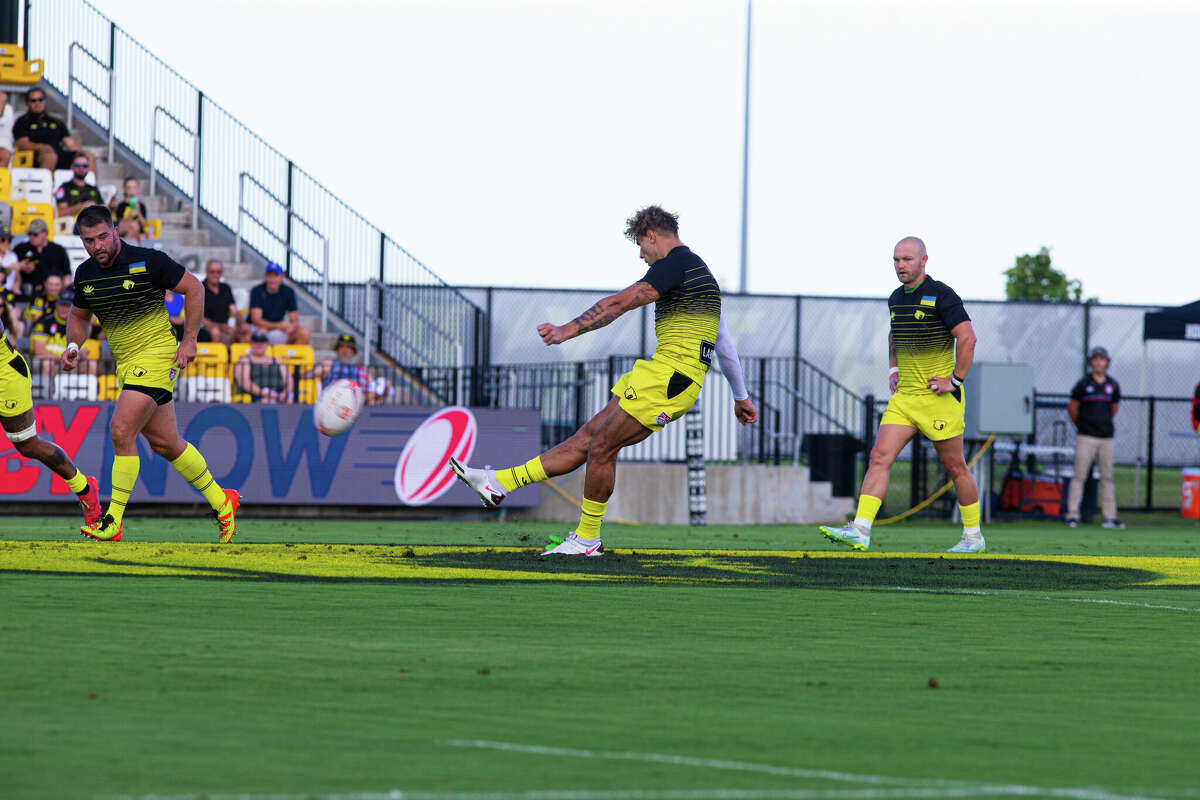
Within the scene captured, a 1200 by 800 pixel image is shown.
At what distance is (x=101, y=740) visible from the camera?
14.1ft

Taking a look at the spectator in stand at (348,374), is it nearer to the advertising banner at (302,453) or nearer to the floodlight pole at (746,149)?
the advertising banner at (302,453)

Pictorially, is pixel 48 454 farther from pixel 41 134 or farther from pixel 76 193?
pixel 41 134

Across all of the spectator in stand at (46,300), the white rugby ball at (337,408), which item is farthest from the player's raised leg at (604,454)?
the spectator in stand at (46,300)

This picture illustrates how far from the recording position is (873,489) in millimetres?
11859

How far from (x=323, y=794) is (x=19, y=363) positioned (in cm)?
904

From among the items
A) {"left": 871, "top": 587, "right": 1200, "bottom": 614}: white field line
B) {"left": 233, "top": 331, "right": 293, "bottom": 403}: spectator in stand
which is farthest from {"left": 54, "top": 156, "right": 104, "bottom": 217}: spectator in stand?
{"left": 871, "top": 587, "right": 1200, "bottom": 614}: white field line

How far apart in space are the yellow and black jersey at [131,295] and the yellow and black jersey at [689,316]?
3504 millimetres

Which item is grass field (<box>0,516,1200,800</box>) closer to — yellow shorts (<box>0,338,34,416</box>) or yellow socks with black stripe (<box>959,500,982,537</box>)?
yellow shorts (<box>0,338,34,416</box>)

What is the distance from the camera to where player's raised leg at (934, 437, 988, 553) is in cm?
1242

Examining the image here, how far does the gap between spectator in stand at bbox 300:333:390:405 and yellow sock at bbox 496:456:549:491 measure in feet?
30.0

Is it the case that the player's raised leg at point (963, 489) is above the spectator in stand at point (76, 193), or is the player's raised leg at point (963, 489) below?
below

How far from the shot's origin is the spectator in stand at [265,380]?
19.3m

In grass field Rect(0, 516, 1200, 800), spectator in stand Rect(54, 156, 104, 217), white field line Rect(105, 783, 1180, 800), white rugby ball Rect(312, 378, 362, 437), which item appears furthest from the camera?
spectator in stand Rect(54, 156, 104, 217)

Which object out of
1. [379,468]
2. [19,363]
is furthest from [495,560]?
[379,468]
